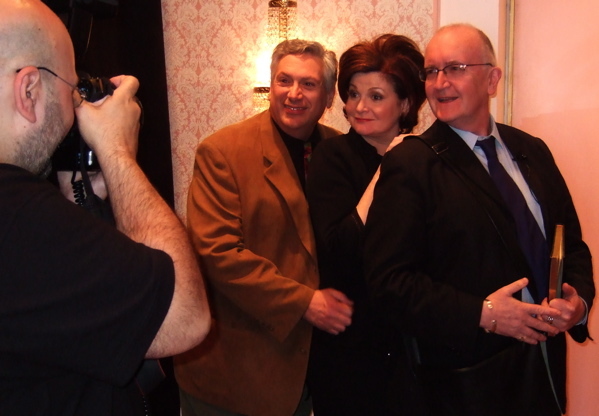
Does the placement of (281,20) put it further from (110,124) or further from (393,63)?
(110,124)

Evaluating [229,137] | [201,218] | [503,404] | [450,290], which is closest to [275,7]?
[229,137]

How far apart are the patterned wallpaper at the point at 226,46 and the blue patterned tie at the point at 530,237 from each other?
5.68 feet

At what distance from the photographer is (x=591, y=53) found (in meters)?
2.02

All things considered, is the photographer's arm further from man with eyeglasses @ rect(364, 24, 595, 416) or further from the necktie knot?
the necktie knot

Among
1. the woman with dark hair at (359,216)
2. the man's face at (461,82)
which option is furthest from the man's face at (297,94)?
the man's face at (461,82)

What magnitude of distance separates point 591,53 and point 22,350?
80.8 inches

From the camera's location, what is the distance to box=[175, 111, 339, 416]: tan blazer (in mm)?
1633

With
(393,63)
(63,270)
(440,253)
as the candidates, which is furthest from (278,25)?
(63,270)

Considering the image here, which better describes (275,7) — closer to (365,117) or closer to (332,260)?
(365,117)

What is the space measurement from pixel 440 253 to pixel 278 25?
6.85 ft

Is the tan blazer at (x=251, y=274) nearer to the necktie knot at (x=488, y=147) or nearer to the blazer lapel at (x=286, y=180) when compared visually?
the blazer lapel at (x=286, y=180)

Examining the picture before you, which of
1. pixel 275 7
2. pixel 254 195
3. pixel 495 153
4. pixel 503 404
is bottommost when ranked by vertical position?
pixel 503 404

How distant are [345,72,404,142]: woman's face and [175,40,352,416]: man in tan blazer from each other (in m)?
0.19

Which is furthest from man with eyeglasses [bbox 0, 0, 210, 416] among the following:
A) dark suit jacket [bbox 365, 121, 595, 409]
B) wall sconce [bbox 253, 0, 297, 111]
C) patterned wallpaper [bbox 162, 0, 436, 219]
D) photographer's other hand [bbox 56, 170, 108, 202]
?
patterned wallpaper [bbox 162, 0, 436, 219]
